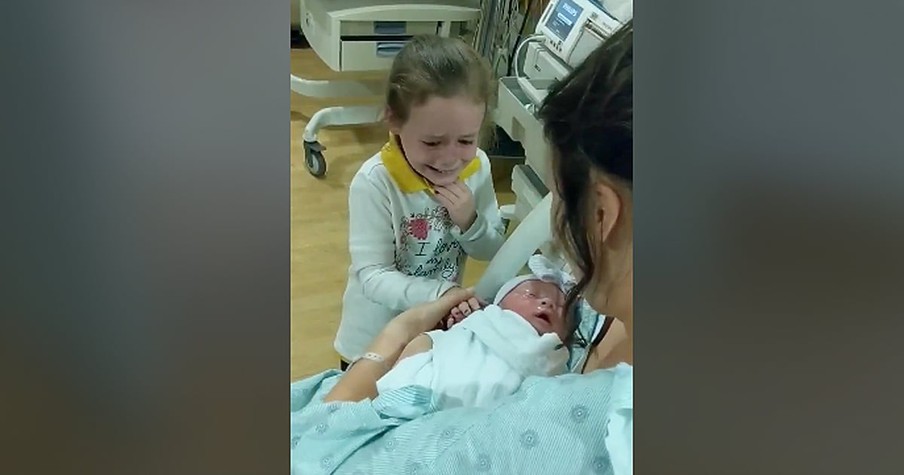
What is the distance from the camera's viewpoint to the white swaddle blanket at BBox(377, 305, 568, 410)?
3.02 feet


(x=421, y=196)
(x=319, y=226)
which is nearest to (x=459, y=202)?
(x=421, y=196)

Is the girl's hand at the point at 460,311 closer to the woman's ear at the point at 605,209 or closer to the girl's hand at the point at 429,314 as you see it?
the girl's hand at the point at 429,314

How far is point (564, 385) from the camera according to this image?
94 centimetres

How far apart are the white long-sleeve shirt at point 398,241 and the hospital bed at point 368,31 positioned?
0.20ft

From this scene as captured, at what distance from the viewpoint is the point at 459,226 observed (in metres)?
0.94

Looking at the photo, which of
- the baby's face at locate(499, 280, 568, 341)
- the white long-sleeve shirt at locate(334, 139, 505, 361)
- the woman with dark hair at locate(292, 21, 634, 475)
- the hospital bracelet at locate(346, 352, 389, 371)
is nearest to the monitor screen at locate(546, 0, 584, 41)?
the woman with dark hair at locate(292, 21, 634, 475)

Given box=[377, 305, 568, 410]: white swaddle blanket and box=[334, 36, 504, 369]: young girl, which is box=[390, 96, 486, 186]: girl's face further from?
box=[377, 305, 568, 410]: white swaddle blanket

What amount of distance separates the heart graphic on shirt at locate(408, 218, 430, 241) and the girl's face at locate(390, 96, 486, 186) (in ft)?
0.14

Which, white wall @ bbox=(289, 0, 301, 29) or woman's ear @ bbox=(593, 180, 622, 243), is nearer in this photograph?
white wall @ bbox=(289, 0, 301, 29)

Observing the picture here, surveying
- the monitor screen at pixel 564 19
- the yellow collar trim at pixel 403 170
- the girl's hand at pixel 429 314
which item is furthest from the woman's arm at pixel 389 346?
the monitor screen at pixel 564 19

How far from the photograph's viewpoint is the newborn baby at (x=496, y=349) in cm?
92
